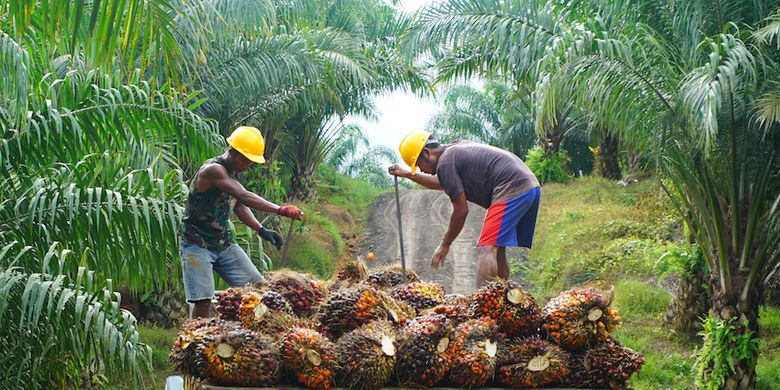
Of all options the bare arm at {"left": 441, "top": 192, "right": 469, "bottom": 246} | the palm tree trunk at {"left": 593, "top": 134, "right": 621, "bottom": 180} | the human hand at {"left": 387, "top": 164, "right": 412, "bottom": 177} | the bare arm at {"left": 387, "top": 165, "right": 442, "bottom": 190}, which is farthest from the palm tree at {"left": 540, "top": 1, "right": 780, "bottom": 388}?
the palm tree trunk at {"left": 593, "top": 134, "right": 621, "bottom": 180}

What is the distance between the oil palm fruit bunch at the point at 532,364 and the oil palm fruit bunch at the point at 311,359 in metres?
0.90

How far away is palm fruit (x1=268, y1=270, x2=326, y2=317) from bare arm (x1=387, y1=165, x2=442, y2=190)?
1754 mm

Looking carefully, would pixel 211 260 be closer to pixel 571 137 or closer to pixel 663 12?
pixel 663 12

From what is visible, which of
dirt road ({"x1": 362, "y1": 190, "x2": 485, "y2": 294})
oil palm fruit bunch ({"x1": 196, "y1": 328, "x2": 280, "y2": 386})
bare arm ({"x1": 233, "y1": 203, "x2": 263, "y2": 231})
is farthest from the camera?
dirt road ({"x1": 362, "y1": 190, "x2": 485, "y2": 294})

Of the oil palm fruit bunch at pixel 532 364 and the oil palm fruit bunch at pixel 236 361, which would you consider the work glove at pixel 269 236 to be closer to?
the oil palm fruit bunch at pixel 236 361

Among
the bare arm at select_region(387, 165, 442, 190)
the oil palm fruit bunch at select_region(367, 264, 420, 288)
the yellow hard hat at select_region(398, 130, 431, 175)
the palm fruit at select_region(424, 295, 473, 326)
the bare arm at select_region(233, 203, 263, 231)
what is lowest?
the oil palm fruit bunch at select_region(367, 264, 420, 288)

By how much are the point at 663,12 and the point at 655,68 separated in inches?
30.5

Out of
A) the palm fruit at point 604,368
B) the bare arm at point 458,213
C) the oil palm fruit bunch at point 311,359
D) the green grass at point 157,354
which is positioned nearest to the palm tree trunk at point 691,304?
the bare arm at point 458,213

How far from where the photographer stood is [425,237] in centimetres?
2019

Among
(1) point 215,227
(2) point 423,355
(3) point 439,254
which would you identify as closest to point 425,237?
(3) point 439,254

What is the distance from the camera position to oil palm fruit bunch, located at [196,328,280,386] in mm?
4973

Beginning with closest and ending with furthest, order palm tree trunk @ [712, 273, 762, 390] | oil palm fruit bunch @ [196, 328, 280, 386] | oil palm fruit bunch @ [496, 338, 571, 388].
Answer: oil palm fruit bunch @ [196, 328, 280, 386]
oil palm fruit bunch @ [496, 338, 571, 388]
palm tree trunk @ [712, 273, 762, 390]

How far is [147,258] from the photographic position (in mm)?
6555

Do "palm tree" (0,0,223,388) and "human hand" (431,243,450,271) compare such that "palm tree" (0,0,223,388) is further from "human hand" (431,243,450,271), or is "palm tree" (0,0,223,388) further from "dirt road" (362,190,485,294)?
"dirt road" (362,190,485,294)
